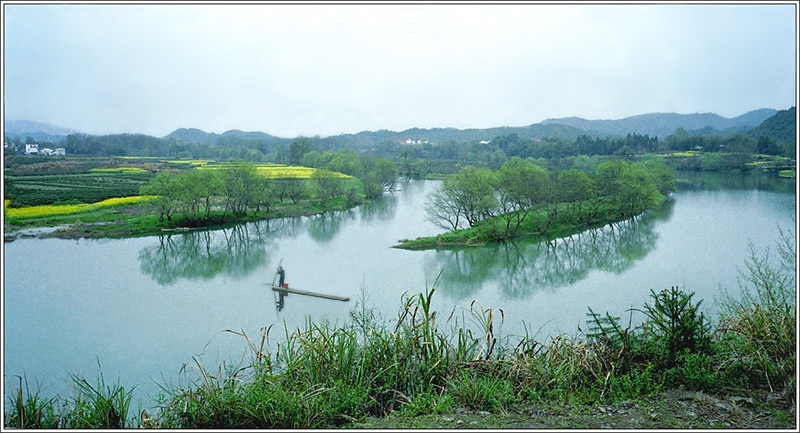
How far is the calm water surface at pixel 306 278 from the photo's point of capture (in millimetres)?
5381

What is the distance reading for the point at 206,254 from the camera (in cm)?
897

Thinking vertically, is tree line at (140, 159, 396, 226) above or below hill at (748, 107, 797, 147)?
below

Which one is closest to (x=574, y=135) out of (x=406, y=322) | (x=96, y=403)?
(x=406, y=322)

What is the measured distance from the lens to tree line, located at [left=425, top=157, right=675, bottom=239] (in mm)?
11336

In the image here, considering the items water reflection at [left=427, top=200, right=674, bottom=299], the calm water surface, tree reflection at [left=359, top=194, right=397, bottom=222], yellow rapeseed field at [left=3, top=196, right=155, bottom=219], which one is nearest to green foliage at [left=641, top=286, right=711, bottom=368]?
the calm water surface

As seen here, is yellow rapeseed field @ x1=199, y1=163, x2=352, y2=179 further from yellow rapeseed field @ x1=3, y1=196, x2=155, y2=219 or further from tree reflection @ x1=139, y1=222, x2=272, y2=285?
yellow rapeseed field @ x1=3, y1=196, x2=155, y2=219

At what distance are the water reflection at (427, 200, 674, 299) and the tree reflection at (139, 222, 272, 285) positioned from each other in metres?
2.81

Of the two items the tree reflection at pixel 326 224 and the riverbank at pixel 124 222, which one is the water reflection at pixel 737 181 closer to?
the tree reflection at pixel 326 224

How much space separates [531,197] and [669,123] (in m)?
3.70

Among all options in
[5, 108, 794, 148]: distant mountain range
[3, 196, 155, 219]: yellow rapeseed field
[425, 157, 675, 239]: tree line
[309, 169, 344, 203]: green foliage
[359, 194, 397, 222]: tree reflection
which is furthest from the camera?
[359, 194, 397, 222]: tree reflection

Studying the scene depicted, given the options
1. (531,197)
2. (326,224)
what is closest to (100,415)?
(326,224)

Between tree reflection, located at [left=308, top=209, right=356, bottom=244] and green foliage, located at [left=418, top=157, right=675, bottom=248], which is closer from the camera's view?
tree reflection, located at [left=308, top=209, right=356, bottom=244]

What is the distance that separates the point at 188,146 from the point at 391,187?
500 cm

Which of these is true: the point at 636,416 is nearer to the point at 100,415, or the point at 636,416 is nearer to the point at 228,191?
the point at 100,415
